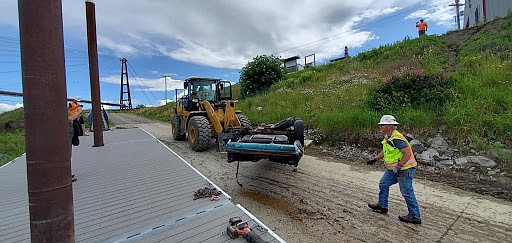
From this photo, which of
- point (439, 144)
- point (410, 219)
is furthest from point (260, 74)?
point (410, 219)

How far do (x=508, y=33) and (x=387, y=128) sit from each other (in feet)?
39.8

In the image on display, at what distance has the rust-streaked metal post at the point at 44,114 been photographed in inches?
56.5

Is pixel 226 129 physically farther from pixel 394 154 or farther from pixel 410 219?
pixel 410 219

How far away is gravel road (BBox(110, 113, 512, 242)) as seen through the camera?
3174mm

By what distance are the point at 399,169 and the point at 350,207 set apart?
36.2 inches

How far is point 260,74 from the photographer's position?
20.2 m

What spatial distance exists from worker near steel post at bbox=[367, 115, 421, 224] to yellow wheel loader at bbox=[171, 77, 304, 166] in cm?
134

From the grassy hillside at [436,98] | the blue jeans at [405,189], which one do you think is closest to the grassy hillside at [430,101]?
the grassy hillside at [436,98]

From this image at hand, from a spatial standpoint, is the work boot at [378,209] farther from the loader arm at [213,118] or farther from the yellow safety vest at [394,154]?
the loader arm at [213,118]

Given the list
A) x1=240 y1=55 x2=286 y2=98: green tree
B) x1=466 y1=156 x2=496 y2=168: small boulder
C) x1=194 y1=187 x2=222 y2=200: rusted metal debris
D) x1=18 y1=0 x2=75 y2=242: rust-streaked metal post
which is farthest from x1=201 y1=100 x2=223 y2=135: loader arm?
x1=240 y1=55 x2=286 y2=98: green tree

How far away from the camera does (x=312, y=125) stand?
9516 mm

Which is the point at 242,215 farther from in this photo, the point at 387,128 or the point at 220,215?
the point at 387,128

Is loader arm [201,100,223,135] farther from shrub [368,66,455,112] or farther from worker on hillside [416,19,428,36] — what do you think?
worker on hillside [416,19,428,36]

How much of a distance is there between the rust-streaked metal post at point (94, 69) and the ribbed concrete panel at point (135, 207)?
295cm
